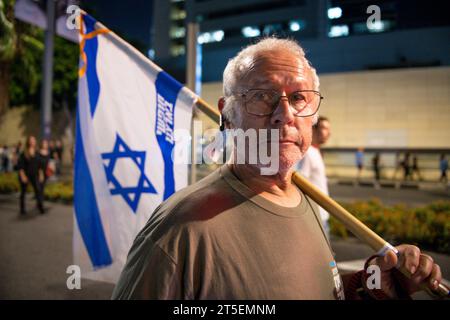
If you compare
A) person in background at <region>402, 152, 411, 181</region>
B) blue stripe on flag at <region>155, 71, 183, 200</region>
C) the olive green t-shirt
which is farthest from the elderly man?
person in background at <region>402, 152, 411, 181</region>

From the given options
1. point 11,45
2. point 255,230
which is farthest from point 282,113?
point 11,45

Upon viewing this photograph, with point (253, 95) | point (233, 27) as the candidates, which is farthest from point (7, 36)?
point (233, 27)

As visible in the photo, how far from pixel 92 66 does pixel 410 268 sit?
2.37 metres

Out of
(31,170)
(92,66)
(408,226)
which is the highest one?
(92,66)

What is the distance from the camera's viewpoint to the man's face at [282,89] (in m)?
1.41

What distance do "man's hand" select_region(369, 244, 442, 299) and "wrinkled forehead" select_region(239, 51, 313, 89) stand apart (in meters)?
0.71

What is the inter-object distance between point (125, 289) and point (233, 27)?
5992 cm

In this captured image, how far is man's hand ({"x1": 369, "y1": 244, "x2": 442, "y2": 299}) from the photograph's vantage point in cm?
137

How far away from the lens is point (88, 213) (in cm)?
273

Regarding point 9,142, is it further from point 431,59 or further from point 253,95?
point 253,95

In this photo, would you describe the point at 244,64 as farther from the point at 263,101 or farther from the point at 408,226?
the point at 408,226

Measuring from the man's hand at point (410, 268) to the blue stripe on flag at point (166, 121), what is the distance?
1581mm

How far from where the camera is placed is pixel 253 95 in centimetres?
141

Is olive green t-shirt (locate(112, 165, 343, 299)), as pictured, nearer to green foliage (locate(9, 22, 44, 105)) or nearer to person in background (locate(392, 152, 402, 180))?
green foliage (locate(9, 22, 44, 105))
